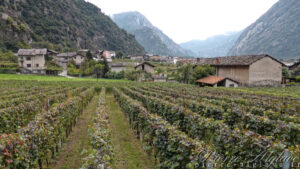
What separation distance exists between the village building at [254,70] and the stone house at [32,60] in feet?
203

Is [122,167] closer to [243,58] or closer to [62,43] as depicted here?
[243,58]

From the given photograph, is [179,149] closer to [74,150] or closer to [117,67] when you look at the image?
[74,150]

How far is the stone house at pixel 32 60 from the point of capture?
67.5 m

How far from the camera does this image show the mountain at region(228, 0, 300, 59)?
14750 cm

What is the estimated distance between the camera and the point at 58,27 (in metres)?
121

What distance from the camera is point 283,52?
14775cm

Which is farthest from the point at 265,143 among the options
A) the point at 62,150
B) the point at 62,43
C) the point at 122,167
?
the point at 62,43

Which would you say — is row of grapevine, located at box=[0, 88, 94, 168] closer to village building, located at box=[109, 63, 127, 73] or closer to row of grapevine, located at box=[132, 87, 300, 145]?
row of grapevine, located at box=[132, 87, 300, 145]

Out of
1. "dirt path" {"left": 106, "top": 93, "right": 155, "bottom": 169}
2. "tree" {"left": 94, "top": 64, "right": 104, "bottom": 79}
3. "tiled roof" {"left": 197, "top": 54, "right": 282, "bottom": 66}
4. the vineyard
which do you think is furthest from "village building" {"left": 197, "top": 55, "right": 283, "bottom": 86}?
"tree" {"left": 94, "top": 64, "right": 104, "bottom": 79}

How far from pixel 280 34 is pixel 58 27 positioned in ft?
576

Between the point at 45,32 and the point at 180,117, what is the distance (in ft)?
406

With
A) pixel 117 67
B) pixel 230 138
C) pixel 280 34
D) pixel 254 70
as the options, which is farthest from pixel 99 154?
pixel 280 34

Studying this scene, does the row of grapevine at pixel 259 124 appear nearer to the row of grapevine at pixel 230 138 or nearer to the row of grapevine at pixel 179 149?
the row of grapevine at pixel 230 138

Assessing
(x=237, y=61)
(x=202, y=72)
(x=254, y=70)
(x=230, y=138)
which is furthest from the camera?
(x=202, y=72)
